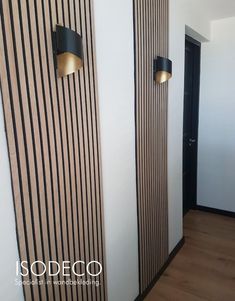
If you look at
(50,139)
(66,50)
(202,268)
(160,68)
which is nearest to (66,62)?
(66,50)

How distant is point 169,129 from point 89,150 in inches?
48.5

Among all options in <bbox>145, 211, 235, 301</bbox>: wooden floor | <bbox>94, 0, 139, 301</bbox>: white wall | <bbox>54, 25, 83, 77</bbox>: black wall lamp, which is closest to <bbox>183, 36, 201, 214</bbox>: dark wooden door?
<bbox>145, 211, 235, 301</bbox>: wooden floor

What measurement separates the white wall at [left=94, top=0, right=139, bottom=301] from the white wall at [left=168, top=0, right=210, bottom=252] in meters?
0.74

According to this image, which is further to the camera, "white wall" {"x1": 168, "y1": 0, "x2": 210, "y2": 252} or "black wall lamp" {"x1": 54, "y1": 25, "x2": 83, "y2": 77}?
"white wall" {"x1": 168, "y1": 0, "x2": 210, "y2": 252}

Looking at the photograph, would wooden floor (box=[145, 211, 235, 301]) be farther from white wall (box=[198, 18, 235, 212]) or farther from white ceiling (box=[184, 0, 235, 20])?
white ceiling (box=[184, 0, 235, 20])

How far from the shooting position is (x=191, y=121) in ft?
11.9

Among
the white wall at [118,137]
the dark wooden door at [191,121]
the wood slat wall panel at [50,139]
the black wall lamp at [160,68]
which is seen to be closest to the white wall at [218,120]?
the dark wooden door at [191,121]

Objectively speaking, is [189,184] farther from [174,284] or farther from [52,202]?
[52,202]

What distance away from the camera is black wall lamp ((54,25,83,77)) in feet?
3.63

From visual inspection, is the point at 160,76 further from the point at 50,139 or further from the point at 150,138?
the point at 50,139

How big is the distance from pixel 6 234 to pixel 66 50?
2.65 ft

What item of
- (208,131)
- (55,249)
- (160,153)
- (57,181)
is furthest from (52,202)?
(208,131)

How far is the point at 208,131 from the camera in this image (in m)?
3.54

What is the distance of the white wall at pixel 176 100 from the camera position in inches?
93.1
